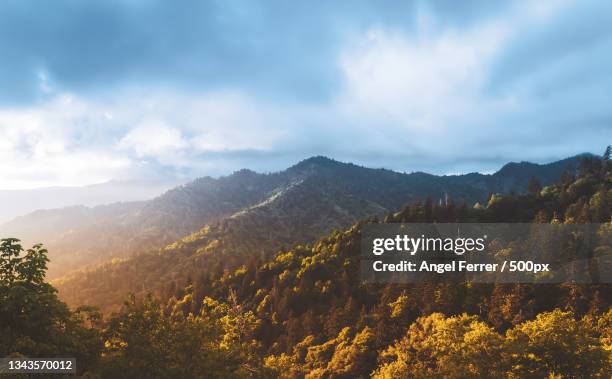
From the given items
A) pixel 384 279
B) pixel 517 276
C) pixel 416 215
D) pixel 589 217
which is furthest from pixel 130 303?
pixel 416 215

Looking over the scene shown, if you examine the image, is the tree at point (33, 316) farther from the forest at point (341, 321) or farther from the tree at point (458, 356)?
the tree at point (458, 356)

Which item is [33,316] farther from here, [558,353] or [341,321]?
[341,321]

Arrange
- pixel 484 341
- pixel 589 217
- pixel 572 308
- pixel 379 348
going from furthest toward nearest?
pixel 589 217
pixel 379 348
pixel 572 308
pixel 484 341

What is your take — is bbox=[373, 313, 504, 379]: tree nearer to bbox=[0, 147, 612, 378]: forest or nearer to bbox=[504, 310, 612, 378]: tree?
bbox=[0, 147, 612, 378]: forest

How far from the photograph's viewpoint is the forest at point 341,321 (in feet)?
71.5

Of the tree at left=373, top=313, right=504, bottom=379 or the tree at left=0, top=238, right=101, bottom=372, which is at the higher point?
the tree at left=0, top=238, right=101, bottom=372

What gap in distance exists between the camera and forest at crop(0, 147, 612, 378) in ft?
71.5

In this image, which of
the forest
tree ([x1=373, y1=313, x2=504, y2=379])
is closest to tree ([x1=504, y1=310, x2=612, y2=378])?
the forest

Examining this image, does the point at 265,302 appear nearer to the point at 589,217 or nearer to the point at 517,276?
the point at 517,276

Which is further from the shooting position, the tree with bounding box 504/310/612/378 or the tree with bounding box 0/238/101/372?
the tree with bounding box 504/310/612/378

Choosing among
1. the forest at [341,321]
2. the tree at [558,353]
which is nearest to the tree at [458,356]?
the forest at [341,321]

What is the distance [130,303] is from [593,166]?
140 metres

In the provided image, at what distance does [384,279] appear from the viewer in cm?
9981

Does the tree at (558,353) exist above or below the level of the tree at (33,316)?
below
